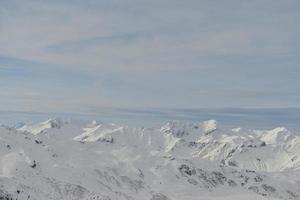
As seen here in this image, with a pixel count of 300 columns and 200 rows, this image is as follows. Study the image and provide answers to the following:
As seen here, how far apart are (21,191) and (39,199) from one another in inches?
275

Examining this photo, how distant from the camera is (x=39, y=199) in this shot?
196250 mm

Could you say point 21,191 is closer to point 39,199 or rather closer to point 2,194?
point 39,199

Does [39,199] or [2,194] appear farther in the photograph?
[39,199]

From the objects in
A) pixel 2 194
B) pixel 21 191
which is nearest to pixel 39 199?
pixel 21 191

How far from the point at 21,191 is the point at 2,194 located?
72.4ft

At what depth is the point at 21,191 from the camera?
640ft

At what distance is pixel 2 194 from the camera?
173125 millimetres

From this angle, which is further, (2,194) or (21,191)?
(21,191)

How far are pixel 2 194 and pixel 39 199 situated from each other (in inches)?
978
